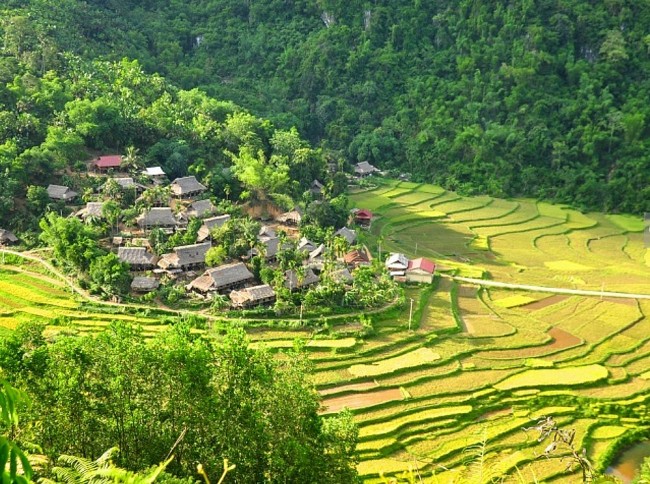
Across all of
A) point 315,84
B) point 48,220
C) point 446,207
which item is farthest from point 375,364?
point 315,84

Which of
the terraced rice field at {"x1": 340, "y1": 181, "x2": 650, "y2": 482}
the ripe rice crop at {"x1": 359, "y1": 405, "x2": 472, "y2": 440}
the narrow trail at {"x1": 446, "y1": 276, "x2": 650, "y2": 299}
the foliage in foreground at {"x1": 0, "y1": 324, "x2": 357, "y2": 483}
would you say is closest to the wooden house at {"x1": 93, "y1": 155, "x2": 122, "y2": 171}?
the terraced rice field at {"x1": 340, "y1": 181, "x2": 650, "y2": 482}

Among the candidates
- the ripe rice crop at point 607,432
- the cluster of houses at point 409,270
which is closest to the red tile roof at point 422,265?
the cluster of houses at point 409,270

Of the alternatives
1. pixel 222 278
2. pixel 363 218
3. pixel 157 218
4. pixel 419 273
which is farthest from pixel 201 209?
pixel 419 273

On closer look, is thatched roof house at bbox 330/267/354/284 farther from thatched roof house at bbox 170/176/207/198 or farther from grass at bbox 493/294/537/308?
thatched roof house at bbox 170/176/207/198

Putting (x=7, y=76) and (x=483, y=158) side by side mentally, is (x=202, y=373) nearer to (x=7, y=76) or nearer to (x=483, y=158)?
(x=7, y=76)

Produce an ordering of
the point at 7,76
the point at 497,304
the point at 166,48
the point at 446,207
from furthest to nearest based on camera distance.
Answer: the point at 166,48 → the point at 446,207 → the point at 7,76 → the point at 497,304
